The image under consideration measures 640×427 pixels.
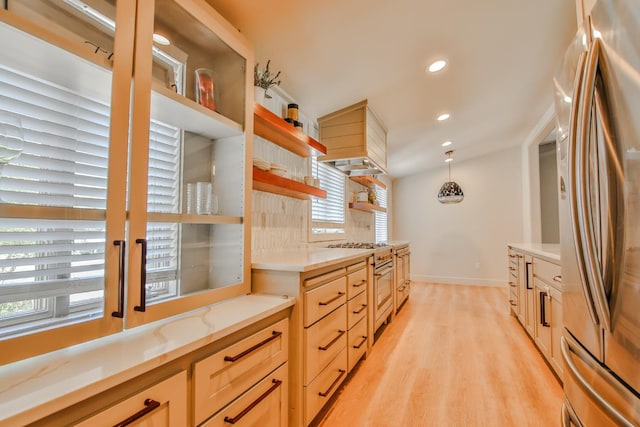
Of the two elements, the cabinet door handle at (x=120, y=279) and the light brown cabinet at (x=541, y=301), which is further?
the light brown cabinet at (x=541, y=301)

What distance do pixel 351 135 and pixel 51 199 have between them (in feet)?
8.40

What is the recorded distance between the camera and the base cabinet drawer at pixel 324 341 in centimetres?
154

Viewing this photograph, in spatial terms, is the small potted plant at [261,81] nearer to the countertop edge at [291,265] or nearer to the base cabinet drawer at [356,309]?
the countertop edge at [291,265]

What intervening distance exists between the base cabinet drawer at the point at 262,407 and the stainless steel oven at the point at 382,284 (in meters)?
1.52

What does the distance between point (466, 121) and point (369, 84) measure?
2006 millimetres

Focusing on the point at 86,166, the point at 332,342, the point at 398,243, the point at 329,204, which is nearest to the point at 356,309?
the point at 332,342

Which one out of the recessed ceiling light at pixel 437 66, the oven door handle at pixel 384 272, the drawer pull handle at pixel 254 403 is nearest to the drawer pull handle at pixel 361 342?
the oven door handle at pixel 384 272

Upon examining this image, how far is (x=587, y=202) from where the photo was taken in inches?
34.7

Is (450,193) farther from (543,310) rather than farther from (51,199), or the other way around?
(51,199)

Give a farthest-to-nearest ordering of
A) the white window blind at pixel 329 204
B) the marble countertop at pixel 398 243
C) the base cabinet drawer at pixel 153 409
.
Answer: the marble countertop at pixel 398 243, the white window blind at pixel 329 204, the base cabinet drawer at pixel 153 409

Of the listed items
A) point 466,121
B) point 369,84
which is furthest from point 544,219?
point 369,84

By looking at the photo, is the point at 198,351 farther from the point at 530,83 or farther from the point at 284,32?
the point at 530,83

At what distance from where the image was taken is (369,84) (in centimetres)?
262

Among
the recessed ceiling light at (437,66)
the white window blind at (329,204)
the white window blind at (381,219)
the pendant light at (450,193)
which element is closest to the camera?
the recessed ceiling light at (437,66)
